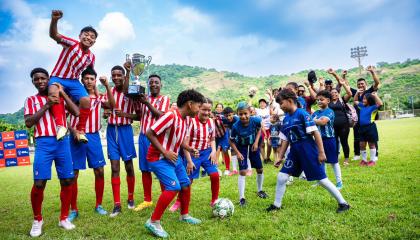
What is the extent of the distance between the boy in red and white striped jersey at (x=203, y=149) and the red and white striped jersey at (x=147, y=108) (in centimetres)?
71

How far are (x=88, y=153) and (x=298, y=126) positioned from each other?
403 cm

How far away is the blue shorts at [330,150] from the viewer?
6.78m

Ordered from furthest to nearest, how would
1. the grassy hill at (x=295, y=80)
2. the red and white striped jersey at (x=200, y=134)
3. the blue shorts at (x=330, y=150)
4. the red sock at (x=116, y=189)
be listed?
the grassy hill at (x=295, y=80), the blue shorts at (x=330, y=150), the red and white striped jersey at (x=200, y=134), the red sock at (x=116, y=189)

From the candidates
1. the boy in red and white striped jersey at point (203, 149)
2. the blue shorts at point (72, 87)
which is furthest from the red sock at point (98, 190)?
the blue shorts at point (72, 87)

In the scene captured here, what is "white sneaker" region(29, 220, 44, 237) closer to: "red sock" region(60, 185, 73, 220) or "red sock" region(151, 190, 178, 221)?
"red sock" region(60, 185, 73, 220)

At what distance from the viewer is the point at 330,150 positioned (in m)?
6.91

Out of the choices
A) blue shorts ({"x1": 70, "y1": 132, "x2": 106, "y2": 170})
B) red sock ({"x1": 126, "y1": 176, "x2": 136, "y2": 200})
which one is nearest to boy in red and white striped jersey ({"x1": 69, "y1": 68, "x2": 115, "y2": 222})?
blue shorts ({"x1": 70, "y1": 132, "x2": 106, "y2": 170})

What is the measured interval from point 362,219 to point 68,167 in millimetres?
4637

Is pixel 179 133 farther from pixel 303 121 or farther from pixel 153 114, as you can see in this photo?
pixel 303 121

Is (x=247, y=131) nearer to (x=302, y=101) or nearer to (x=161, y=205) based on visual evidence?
(x=161, y=205)

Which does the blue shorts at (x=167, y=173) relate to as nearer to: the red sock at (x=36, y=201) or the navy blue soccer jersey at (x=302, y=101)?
the red sock at (x=36, y=201)

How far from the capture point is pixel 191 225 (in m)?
4.82

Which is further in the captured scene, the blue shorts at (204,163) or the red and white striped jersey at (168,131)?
the blue shorts at (204,163)

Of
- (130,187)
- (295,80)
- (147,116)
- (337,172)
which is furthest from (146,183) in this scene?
(295,80)
